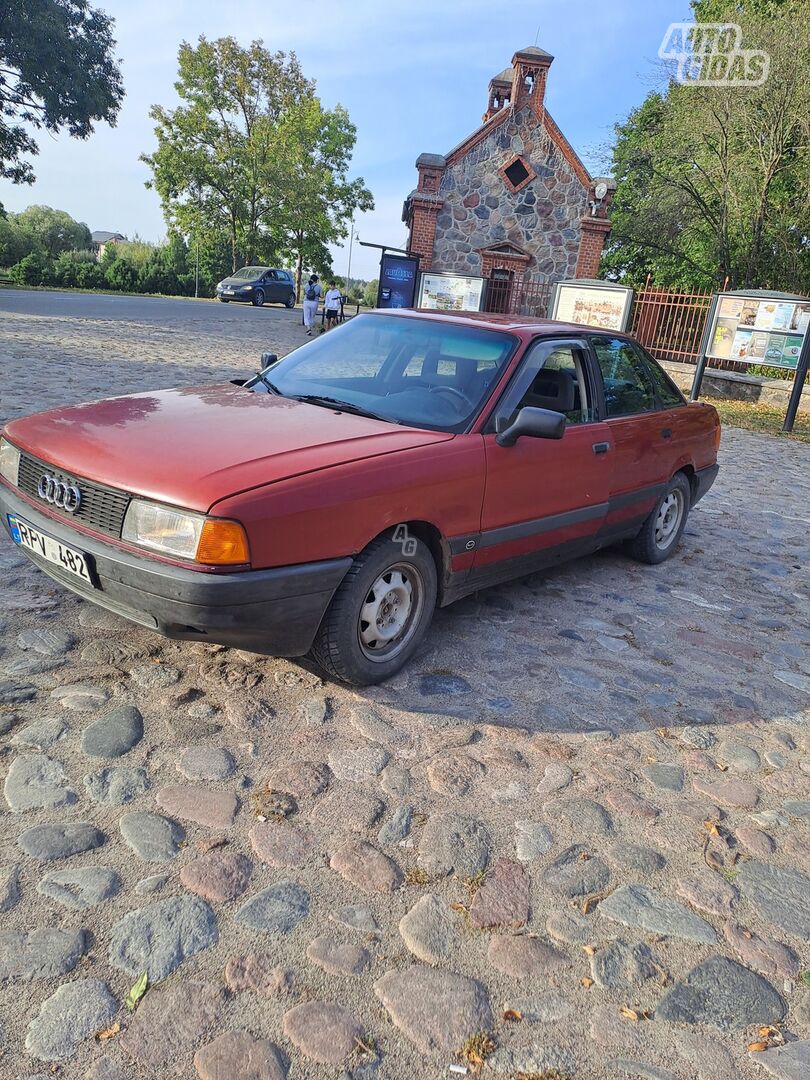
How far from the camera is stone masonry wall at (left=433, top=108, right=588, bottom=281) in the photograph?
25109 mm

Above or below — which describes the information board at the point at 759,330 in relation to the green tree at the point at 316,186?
below

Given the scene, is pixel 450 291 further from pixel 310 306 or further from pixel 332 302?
pixel 332 302

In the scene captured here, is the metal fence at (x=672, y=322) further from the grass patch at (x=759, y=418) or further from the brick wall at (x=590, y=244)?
the brick wall at (x=590, y=244)

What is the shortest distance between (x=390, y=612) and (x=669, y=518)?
3191 mm

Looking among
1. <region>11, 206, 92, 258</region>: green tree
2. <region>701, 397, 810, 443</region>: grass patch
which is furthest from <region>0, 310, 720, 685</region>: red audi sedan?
<region>11, 206, 92, 258</region>: green tree

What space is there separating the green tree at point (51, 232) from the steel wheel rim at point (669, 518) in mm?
52655

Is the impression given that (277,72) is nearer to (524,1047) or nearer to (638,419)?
(638,419)

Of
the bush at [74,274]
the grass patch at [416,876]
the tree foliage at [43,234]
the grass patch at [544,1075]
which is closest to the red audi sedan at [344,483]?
the grass patch at [416,876]

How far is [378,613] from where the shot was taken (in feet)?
11.7

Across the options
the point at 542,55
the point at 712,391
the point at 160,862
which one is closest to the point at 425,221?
the point at 542,55

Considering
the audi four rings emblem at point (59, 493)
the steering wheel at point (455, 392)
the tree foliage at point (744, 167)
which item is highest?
the tree foliage at point (744, 167)

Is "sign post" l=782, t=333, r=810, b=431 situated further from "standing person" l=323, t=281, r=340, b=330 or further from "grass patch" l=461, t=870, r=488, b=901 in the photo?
"standing person" l=323, t=281, r=340, b=330

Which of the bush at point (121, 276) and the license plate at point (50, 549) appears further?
the bush at point (121, 276)

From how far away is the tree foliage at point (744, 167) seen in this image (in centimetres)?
2066
